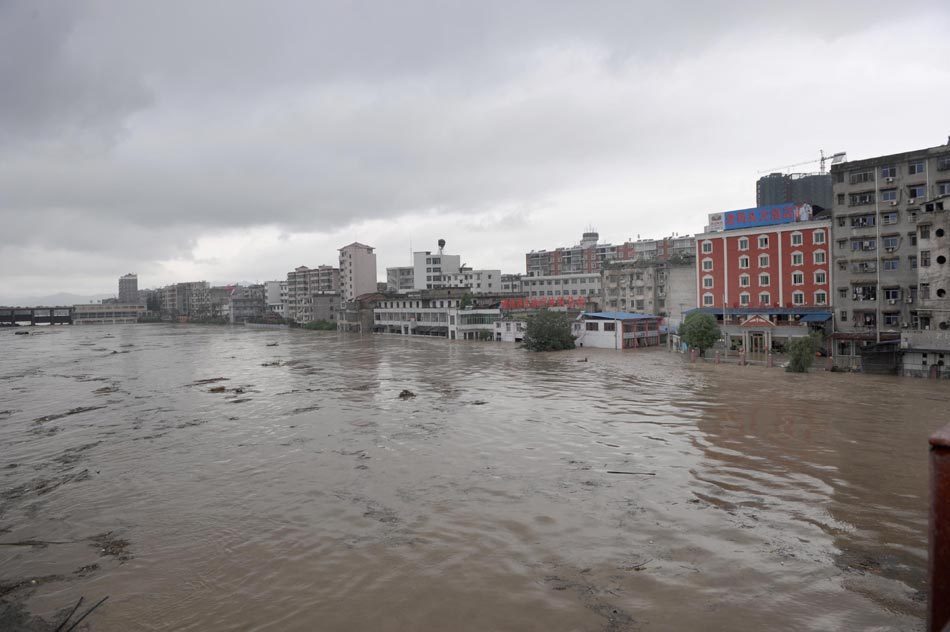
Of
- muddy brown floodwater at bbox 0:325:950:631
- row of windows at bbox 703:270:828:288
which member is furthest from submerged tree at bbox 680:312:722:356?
muddy brown floodwater at bbox 0:325:950:631

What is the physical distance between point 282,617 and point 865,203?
54211 millimetres

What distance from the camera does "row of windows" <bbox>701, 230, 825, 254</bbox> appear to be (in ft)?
165

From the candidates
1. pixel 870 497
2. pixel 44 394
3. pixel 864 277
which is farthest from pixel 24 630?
pixel 864 277

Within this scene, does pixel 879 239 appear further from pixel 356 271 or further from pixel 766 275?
pixel 356 271

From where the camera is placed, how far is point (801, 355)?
3988 centimetres

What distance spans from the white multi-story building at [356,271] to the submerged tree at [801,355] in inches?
3692

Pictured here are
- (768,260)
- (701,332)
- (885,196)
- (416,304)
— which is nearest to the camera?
(885,196)

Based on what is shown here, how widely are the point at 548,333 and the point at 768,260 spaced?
24180 mm

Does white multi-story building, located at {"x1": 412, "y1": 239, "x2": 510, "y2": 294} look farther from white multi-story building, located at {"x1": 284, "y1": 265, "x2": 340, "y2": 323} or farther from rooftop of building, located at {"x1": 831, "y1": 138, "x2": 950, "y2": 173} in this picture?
rooftop of building, located at {"x1": 831, "y1": 138, "x2": 950, "y2": 173}

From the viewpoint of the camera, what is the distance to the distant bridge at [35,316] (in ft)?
527

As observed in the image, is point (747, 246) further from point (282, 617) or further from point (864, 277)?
point (282, 617)

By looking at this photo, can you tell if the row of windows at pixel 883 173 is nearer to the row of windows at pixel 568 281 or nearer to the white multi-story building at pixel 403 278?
the row of windows at pixel 568 281

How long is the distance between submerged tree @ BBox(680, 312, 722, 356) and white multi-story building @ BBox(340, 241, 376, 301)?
275 ft

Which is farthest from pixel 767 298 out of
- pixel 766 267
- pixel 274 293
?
pixel 274 293
